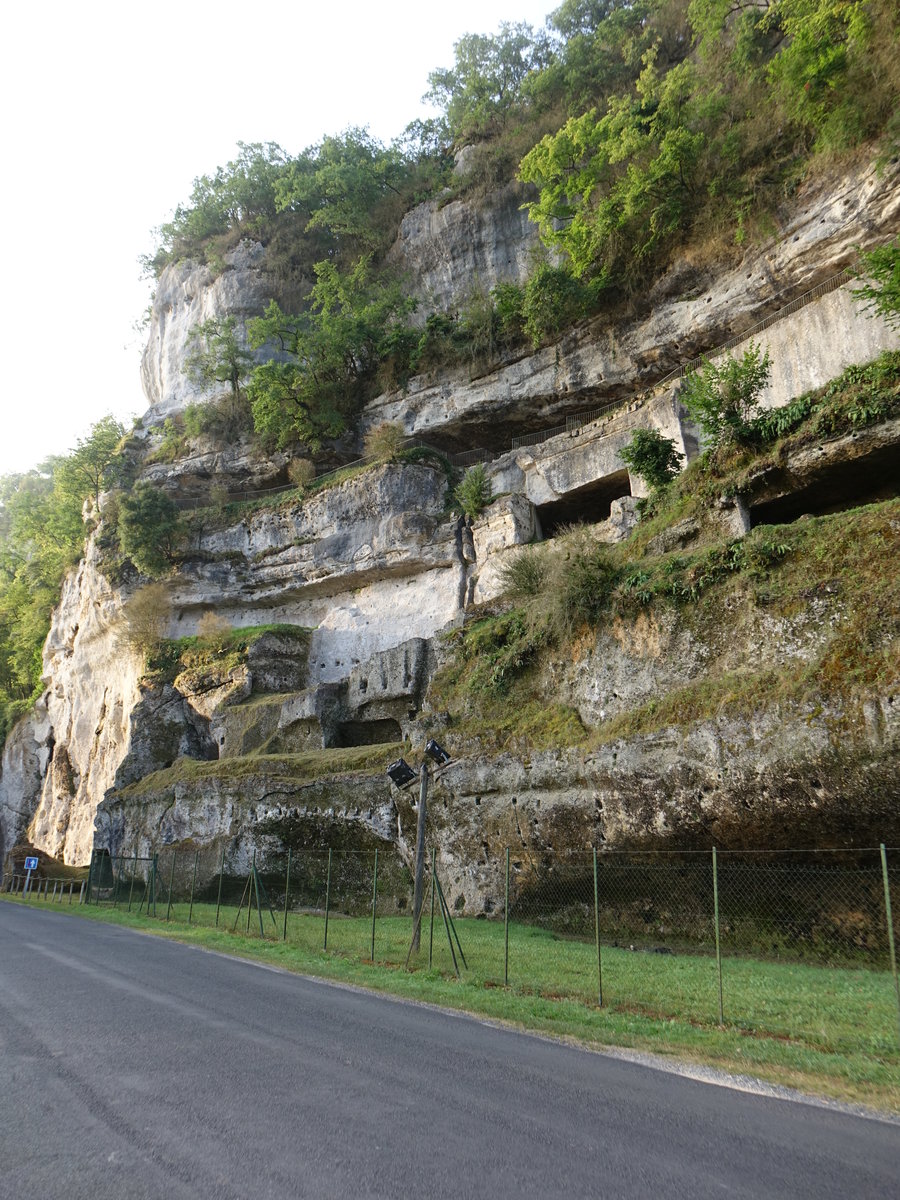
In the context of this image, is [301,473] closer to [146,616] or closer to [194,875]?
[146,616]

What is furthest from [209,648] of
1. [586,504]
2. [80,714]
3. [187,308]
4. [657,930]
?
[187,308]

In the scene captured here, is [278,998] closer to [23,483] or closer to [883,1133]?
[883,1133]

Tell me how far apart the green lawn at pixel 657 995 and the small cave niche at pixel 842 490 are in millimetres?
9846

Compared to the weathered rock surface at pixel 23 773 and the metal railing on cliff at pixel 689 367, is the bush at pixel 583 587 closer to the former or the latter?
the metal railing on cliff at pixel 689 367

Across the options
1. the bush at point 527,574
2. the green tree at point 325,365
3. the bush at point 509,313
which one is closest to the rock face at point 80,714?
the green tree at point 325,365

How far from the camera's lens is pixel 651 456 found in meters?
24.7

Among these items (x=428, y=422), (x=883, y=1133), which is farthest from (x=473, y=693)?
(x=428, y=422)

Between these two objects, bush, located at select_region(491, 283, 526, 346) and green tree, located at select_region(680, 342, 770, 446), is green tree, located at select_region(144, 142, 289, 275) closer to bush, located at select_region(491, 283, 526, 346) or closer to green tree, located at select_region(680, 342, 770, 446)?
bush, located at select_region(491, 283, 526, 346)

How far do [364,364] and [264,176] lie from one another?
21.5m

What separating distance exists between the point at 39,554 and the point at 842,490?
180ft

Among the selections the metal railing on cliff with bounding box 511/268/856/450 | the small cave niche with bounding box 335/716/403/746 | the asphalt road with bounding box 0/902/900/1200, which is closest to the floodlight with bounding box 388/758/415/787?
the asphalt road with bounding box 0/902/900/1200

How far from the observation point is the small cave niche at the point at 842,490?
16922 mm

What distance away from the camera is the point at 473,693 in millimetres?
19641

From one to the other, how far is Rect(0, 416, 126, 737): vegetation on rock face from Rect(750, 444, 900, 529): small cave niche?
38465 millimetres
